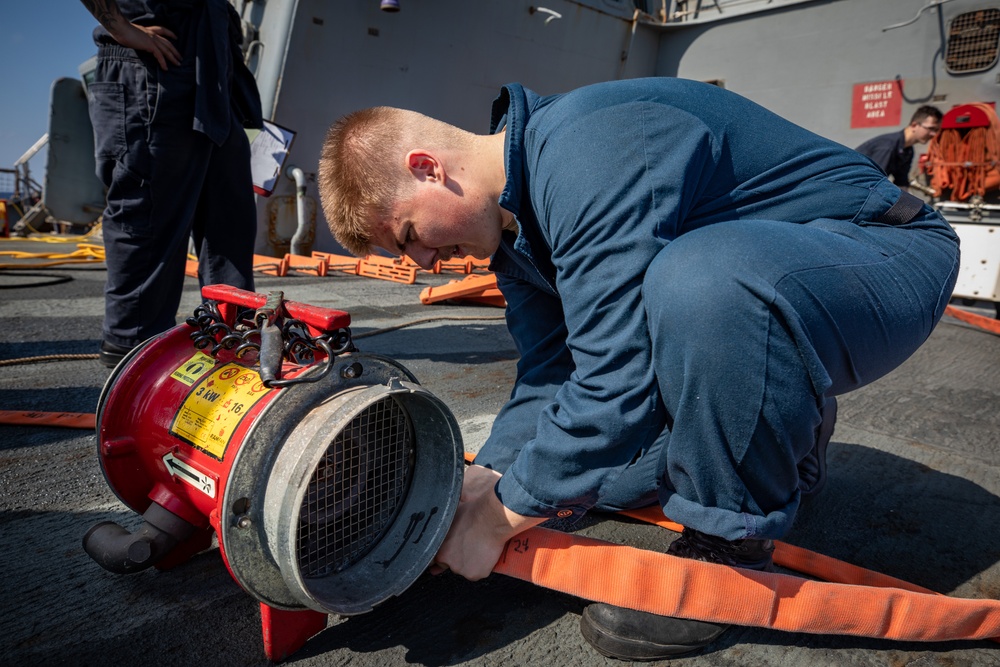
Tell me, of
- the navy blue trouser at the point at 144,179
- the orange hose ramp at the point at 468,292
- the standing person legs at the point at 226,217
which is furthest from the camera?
the orange hose ramp at the point at 468,292

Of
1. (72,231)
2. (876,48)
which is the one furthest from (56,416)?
(72,231)

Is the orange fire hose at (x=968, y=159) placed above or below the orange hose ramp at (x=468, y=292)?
above

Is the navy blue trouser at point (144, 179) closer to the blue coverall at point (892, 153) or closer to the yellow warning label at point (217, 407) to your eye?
the yellow warning label at point (217, 407)

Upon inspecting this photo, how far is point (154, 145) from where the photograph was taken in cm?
264

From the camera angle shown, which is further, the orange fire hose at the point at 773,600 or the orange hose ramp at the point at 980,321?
the orange hose ramp at the point at 980,321

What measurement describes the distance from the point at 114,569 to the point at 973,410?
3195mm

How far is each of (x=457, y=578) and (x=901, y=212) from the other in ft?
4.35

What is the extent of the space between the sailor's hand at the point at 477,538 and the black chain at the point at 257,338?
439 mm

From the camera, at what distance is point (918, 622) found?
1292 mm

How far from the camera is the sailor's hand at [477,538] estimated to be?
136 cm

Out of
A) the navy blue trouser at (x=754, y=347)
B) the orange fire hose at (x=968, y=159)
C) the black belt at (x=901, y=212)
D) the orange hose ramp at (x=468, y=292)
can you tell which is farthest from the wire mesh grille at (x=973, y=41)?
the navy blue trouser at (x=754, y=347)

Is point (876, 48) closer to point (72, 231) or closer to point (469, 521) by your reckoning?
point (469, 521)

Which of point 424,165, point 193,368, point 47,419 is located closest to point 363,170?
point 424,165

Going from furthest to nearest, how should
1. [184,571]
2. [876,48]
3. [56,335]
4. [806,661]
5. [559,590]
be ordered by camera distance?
1. [876,48]
2. [56,335]
3. [184,571]
4. [559,590]
5. [806,661]
